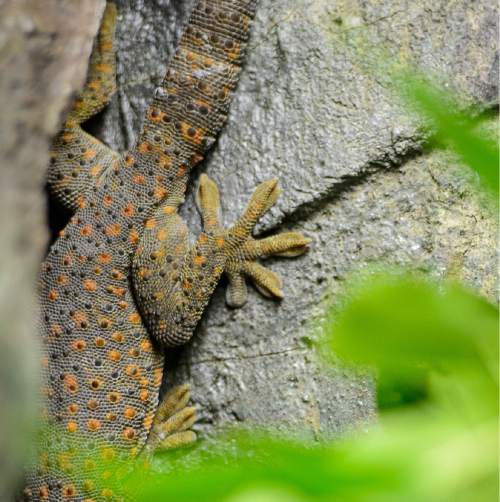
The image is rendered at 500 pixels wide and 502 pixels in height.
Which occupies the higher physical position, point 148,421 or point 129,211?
point 129,211

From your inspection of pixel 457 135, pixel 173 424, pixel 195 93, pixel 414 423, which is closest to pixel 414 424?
pixel 414 423

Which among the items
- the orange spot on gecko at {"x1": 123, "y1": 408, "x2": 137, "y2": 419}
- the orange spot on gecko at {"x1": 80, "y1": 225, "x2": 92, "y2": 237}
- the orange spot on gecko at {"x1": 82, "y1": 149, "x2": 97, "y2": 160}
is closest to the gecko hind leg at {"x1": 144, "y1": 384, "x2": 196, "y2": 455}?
the orange spot on gecko at {"x1": 123, "y1": 408, "x2": 137, "y2": 419}

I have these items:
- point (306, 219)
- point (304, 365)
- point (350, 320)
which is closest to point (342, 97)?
point (306, 219)

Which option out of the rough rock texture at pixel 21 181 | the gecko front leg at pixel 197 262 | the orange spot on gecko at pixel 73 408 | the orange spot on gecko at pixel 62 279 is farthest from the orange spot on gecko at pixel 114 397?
the rough rock texture at pixel 21 181

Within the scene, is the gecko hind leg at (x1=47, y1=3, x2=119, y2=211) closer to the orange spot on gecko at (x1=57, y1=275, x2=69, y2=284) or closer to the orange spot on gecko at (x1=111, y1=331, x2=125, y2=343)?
the orange spot on gecko at (x1=57, y1=275, x2=69, y2=284)

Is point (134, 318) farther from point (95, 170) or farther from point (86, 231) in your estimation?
point (95, 170)
